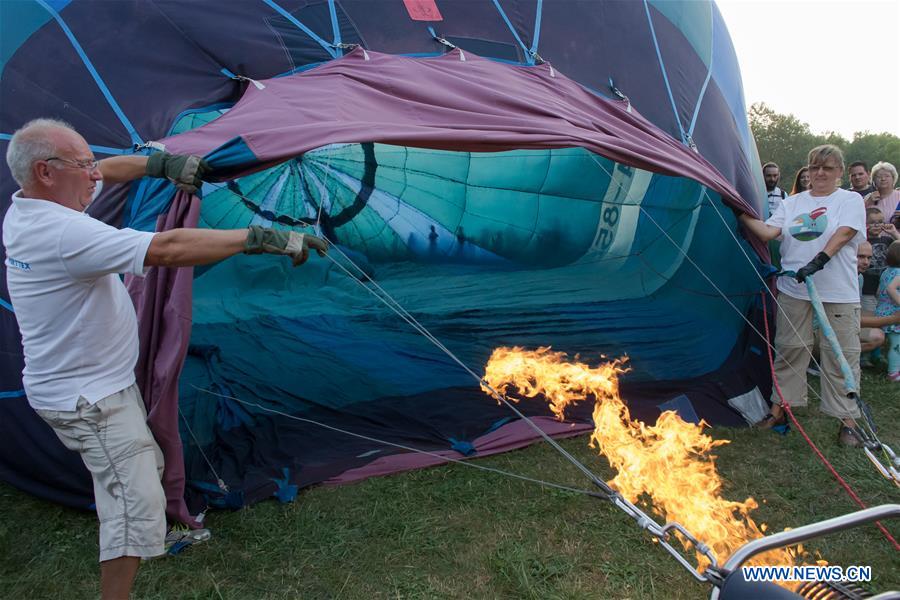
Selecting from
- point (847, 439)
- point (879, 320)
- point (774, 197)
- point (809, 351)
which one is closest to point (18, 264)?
point (809, 351)

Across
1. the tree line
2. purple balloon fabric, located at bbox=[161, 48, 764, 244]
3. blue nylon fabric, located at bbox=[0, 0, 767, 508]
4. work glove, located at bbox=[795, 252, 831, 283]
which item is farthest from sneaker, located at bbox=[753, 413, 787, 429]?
the tree line

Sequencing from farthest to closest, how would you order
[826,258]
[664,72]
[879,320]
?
[879,320], [664,72], [826,258]

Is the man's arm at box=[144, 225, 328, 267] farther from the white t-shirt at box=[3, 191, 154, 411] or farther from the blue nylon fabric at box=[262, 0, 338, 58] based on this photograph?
the blue nylon fabric at box=[262, 0, 338, 58]

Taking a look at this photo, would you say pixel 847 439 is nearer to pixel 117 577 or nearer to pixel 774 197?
pixel 774 197

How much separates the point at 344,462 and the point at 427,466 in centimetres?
42

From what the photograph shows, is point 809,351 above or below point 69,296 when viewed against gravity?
above

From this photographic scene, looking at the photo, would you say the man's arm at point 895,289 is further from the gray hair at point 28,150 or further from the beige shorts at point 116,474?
the gray hair at point 28,150

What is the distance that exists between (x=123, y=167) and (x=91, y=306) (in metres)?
0.60

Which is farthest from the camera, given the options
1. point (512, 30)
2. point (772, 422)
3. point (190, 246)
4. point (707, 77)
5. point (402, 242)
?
point (402, 242)

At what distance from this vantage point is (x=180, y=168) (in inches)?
81.0

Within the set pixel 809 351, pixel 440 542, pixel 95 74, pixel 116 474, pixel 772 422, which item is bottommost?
pixel 440 542

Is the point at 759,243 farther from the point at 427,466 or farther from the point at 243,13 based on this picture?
the point at 243,13

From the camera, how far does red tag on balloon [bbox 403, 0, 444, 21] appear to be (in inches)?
127

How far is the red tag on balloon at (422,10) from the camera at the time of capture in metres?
3.22
